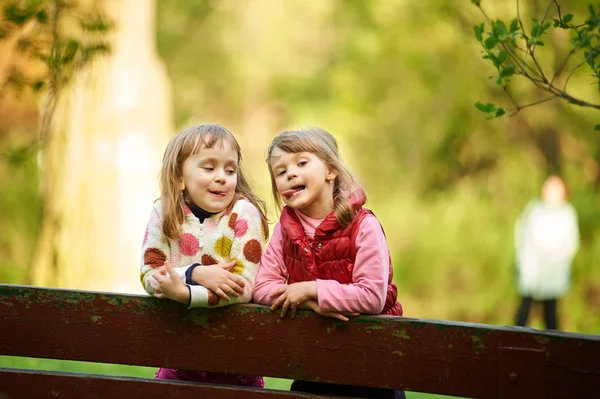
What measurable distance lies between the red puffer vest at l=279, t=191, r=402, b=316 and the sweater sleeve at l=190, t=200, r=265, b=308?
0.44 ft

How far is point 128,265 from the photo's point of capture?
9273mm

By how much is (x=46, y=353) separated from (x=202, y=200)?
32.6 inches

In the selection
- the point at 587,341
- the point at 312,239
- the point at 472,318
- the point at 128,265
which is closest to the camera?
the point at 587,341

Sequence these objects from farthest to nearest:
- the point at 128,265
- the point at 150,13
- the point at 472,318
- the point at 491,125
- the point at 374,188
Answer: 1. the point at 374,188
2. the point at 491,125
3. the point at 472,318
4. the point at 150,13
5. the point at 128,265

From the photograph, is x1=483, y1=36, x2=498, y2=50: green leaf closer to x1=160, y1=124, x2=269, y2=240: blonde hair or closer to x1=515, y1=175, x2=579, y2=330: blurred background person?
x1=160, y1=124, x2=269, y2=240: blonde hair

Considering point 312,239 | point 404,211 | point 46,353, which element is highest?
point 404,211

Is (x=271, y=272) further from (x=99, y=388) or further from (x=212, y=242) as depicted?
(x=99, y=388)

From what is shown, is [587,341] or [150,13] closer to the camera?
[587,341]

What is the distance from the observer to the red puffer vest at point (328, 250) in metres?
2.98

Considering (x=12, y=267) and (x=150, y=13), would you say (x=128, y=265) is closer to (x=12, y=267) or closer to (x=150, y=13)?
(x=150, y=13)

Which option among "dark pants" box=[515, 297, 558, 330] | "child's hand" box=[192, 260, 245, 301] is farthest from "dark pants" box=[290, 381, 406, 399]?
"dark pants" box=[515, 297, 558, 330]

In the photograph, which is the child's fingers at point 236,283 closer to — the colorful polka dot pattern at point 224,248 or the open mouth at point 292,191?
the colorful polka dot pattern at point 224,248

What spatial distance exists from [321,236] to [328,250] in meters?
0.06

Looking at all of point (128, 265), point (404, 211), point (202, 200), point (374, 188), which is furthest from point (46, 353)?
point (374, 188)
